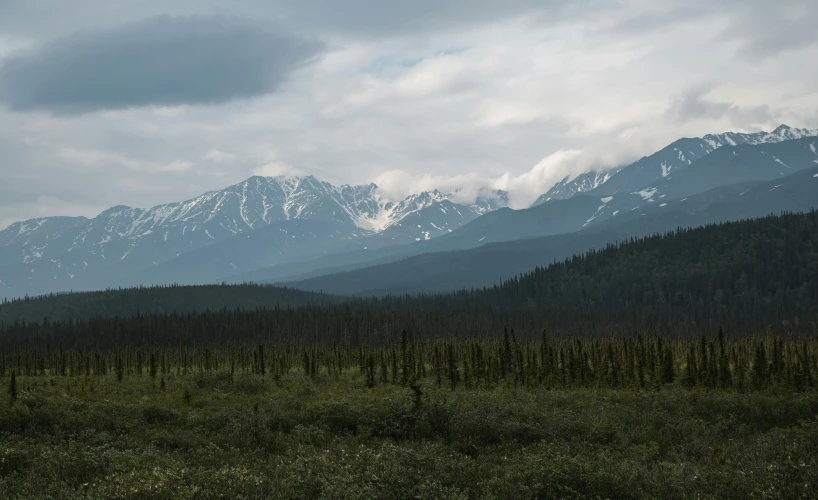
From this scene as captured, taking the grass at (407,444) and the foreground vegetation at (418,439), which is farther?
the foreground vegetation at (418,439)

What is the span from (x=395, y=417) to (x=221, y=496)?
22.6 m

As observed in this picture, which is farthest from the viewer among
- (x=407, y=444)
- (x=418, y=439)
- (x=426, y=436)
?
(x=426, y=436)

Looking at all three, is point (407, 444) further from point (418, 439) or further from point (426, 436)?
point (426, 436)

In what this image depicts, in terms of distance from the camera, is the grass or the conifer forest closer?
the grass

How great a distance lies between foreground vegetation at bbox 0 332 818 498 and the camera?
33.5m

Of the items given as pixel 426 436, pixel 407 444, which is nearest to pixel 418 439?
pixel 426 436

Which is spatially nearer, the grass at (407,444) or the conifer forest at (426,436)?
the grass at (407,444)

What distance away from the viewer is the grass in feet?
109

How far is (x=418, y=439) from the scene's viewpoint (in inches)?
1934

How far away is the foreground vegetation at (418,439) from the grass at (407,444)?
0.13 meters

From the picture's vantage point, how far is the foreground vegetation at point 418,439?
33469mm

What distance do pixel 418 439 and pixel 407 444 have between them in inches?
150

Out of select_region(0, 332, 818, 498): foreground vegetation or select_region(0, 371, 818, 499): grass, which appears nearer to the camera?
select_region(0, 371, 818, 499): grass

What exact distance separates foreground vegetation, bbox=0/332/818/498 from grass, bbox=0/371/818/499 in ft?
0.43
